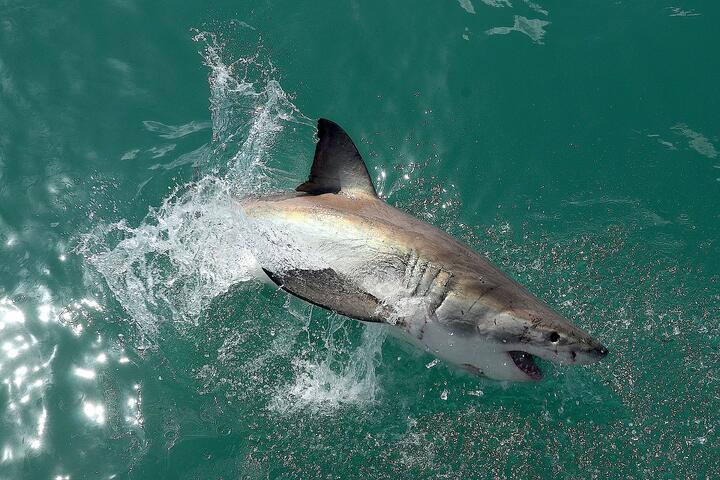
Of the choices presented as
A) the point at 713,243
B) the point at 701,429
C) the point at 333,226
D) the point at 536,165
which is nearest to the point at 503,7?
the point at 536,165

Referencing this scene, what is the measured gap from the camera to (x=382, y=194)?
235 inches

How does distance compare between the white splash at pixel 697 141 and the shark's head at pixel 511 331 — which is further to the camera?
the white splash at pixel 697 141

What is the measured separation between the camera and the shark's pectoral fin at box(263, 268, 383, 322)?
13.7ft

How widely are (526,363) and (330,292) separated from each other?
4.57ft

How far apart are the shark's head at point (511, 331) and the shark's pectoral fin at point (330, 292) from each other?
1.58ft

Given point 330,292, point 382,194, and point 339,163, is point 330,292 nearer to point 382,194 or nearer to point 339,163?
point 339,163

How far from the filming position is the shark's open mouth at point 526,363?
14.1 ft

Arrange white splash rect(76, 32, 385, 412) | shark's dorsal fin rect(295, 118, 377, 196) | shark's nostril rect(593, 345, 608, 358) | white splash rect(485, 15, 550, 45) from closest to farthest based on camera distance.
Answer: shark's nostril rect(593, 345, 608, 358) < shark's dorsal fin rect(295, 118, 377, 196) < white splash rect(76, 32, 385, 412) < white splash rect(485, 15, 550, 45)

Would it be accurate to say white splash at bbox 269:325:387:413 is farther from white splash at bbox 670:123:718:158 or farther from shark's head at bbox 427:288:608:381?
white splash at bbox 670:123:718:158

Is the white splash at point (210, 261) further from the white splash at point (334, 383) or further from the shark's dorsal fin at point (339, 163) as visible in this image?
the shark's dorsal fin at point (339, 163)

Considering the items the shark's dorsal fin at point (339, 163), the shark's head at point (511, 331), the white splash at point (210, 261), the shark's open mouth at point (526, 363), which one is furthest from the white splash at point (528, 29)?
the shark's open mouth at point (526, 363)

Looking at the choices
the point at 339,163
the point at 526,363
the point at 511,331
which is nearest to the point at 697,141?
the point at 526,363

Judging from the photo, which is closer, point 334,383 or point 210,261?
point 334,383

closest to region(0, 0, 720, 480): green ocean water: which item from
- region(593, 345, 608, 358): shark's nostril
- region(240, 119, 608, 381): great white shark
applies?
region(240, 119, 608, 381): great white shark
